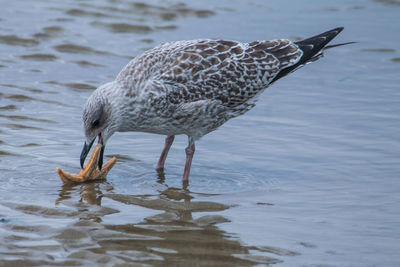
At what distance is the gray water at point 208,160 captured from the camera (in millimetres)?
5992

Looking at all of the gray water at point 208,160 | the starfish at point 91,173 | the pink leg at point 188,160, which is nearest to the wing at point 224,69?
the pink leg at point 188,160

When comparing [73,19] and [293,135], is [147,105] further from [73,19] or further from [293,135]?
[73,19]

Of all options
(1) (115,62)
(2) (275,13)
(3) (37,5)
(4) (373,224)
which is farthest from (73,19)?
(4) (373,224)

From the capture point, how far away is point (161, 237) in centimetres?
613

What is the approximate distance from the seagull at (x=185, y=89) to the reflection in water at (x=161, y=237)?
89 centimetres

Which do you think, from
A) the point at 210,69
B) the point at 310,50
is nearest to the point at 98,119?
the point at 210,69

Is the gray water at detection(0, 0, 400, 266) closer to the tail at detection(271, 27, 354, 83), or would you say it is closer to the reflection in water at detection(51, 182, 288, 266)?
the reflection in water at detection(51, 182, 288, 266)

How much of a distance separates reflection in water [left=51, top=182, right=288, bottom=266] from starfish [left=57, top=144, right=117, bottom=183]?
233 millimetres

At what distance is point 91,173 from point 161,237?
1729 millimetres

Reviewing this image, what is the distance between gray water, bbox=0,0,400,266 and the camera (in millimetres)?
5992

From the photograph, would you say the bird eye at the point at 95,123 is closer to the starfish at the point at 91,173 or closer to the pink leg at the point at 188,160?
the starfish at the point at 91,173

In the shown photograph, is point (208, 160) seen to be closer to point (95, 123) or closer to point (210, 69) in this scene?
point (210, 69)

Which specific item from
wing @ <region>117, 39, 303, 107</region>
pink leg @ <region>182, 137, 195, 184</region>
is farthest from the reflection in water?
wing @ <region>117, 39, 303, 107</region>

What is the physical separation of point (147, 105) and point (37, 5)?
25.4 feet
